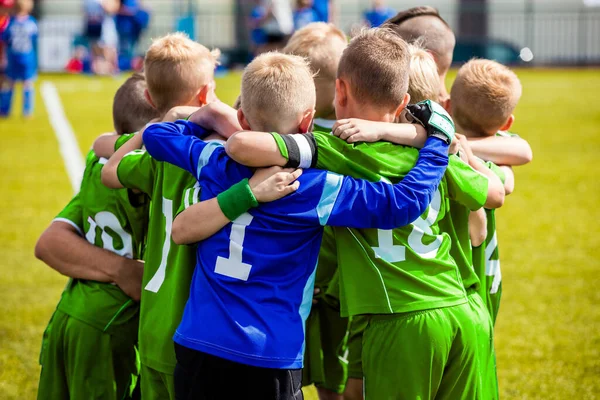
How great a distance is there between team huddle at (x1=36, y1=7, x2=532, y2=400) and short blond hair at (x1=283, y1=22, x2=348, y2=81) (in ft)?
1.75

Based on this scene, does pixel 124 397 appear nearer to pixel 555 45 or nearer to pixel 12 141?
pixel 12 141

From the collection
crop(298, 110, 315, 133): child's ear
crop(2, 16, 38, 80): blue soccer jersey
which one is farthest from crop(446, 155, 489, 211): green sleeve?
crop(2, 16, 38, 80): blue soccer jersey

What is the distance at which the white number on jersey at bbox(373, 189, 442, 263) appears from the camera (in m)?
2.62

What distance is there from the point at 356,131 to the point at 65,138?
10.7 meters

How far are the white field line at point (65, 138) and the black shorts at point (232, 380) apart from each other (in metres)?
6.81

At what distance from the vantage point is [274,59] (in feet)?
8.57

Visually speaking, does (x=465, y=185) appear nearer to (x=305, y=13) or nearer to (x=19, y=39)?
(x=19, y=39)

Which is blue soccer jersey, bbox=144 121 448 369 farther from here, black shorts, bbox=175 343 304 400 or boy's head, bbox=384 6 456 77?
boy's head, bbox=384 6 456 77

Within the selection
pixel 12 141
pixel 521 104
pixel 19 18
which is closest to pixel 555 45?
pixel 521 104

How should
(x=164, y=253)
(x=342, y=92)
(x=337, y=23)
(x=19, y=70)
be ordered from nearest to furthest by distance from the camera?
(x=342, y=92), (x=164, y=253), (x=19, y=70), (x=337, y=23)

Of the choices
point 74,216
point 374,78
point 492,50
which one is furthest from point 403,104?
point 492,50

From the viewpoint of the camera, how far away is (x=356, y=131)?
254 cm

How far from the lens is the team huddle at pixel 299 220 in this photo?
2510mm

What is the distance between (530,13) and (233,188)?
87.9 feet
